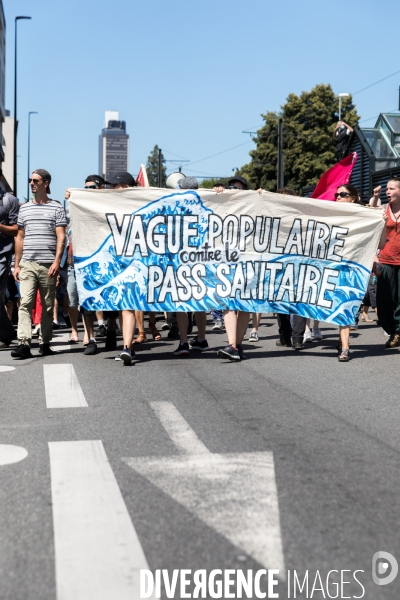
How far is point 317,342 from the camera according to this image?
12.2 meters

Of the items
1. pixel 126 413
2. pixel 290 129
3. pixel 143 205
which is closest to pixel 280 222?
pixel 143 205

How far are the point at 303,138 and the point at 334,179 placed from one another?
55.1 metres

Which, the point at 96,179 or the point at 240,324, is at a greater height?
the point at 96,179

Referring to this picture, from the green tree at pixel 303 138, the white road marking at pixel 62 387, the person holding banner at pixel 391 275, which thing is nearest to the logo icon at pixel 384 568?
the white road marking at pixel 62 387

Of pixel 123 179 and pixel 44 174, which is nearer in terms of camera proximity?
pixel 44 174

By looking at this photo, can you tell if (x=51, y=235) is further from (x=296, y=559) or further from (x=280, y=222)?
(x=296, y=559)

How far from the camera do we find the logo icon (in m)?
3.32

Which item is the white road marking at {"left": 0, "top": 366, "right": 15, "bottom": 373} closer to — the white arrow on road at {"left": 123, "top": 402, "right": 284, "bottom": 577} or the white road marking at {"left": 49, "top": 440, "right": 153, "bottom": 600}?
the white arrow on road at {"left": 123, "top": 402, "right": 284, "bottom": 577}

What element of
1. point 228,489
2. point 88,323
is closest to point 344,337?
point 88,323

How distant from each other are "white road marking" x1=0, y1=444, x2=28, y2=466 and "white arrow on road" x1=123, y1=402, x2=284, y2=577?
599 millimetres

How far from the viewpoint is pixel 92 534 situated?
3.79 m

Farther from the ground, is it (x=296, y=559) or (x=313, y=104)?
(x=313, y=104)

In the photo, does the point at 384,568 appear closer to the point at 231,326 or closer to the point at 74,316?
the point at 231,326

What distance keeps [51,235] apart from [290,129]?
5958 centimetres
